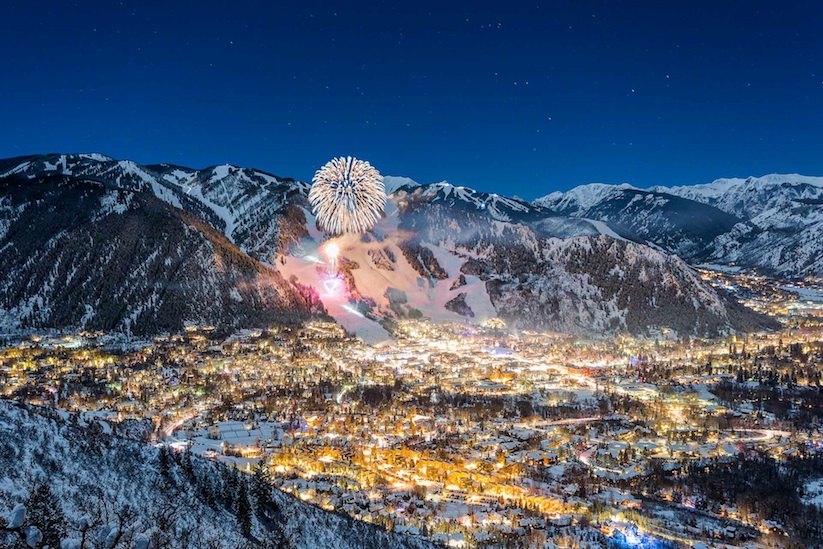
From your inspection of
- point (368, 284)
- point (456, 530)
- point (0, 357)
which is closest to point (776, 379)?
point (456, 530)

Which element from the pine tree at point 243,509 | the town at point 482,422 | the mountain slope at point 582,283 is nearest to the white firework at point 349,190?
the town at point 482,422

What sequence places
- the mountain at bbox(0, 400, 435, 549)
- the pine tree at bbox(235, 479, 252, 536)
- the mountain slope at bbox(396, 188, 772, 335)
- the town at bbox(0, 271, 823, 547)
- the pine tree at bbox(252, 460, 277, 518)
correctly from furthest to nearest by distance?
the mountain slope at bbox(396, 188, 772, 335), the town at bbox(0, 271, 823, 547), the pine tree at bbox(252, 460, 277, 518), the pine tree at bbox(235, 479, 252, 536), the mountain at bbox(0, 400, 435, 549)

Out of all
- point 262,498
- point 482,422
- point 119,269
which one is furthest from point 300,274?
point 262,498

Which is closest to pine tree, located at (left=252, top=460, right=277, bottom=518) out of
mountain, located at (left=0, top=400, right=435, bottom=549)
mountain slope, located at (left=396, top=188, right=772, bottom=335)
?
mountain, located at (left=0, top=400, right=435, bottom=549)

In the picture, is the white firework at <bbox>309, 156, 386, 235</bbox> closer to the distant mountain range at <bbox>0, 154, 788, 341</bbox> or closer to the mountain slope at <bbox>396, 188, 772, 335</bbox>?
the distant mountain range at <bbox>0, 154, 788, 341</bbox>

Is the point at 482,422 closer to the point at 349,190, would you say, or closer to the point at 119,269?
the point at 349,190

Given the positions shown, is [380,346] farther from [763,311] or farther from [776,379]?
[763,311]

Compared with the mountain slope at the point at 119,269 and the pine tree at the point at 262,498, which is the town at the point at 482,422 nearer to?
the pine tree at the point at 262,498
